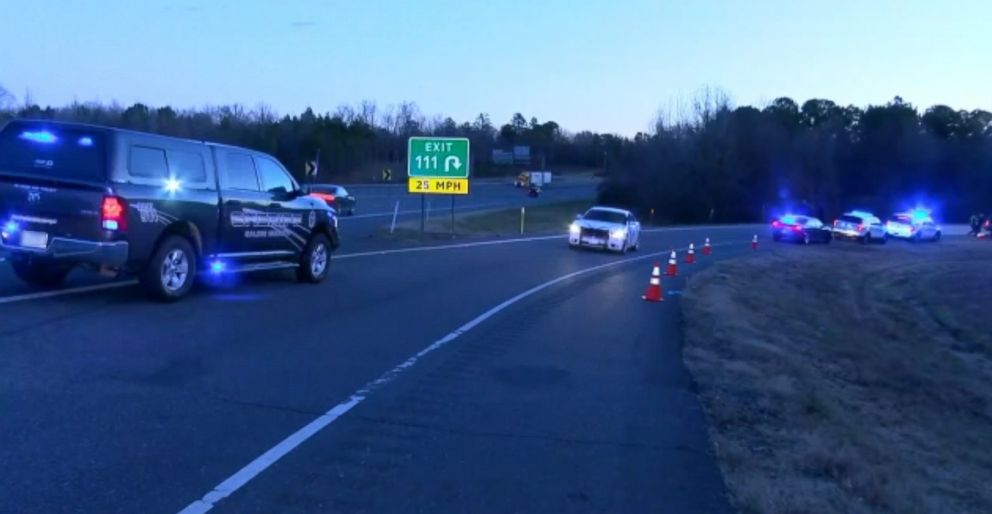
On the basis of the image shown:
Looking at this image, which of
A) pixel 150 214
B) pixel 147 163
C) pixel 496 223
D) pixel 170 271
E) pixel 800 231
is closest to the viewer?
pixel 150 214

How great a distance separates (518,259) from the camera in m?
28.8

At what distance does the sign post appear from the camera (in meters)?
37.2

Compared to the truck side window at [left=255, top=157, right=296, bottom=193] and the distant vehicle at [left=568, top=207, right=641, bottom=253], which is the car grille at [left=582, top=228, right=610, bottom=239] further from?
the truck side window at [left=255, top=157, right=296, bottom=193]

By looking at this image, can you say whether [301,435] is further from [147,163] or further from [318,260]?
[318,260]

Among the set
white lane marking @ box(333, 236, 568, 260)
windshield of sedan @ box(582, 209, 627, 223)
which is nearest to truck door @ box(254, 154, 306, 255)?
white lane marking @ box(333, 236, 568, 260)

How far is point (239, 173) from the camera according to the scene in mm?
15602

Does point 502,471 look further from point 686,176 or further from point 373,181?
point 373,181

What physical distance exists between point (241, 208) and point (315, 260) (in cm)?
274

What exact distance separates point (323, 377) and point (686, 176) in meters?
73.6

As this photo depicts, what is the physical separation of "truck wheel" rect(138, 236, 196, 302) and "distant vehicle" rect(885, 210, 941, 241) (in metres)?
54.5

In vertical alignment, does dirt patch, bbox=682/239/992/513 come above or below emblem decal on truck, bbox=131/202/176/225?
below

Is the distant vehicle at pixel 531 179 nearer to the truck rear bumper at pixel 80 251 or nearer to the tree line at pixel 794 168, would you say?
the tree line at pixel 794 168

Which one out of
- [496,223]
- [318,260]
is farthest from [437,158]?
[318,260]

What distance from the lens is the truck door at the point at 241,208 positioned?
15086 millimetres
